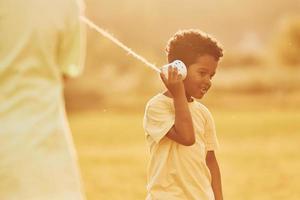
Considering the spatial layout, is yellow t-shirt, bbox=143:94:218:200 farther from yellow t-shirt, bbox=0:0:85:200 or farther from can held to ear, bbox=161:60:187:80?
yellow t-shirt, bbox=0:0:85:200

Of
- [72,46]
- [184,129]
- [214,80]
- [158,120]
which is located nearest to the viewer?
[72,46]

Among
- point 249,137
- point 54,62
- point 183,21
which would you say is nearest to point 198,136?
point 54,62

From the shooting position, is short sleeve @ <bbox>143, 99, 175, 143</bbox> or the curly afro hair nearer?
short sleeve @ <bbox>143, 99, 175, 143</bbox>

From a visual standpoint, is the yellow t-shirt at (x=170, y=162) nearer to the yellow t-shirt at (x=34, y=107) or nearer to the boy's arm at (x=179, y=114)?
the boy's arm at (x=179, y=114)

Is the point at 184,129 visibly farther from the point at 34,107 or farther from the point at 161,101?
the point at 34,107

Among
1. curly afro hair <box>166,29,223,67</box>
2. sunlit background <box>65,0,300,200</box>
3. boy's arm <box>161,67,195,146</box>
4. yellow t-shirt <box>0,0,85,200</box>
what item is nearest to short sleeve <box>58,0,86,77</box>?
yellow t-shirt <box>0,0,85,200</box>

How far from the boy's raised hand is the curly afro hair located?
0.18 m

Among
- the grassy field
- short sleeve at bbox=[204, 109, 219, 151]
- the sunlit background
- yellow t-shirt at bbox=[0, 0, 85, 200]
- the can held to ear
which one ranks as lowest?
yellow t-shirt at bbox=[0, 0, 85, 200]

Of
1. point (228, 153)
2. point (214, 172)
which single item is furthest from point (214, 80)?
point (214, 172)

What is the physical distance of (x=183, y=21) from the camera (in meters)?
22.6

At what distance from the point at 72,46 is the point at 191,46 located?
1183 millimetres

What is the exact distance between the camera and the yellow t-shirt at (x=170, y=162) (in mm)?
3254

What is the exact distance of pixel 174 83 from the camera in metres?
3.24

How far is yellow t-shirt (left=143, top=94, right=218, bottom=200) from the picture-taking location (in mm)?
3254
